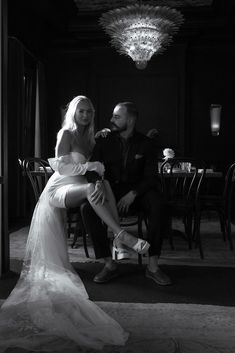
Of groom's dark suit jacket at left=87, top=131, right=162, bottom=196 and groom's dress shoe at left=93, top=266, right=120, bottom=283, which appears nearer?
groom's dress shoe at left=93, top=266, right=120, bottom=283

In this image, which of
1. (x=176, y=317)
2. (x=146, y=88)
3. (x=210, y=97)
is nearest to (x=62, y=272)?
(x=176, y=317)

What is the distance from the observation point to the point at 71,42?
8.45 m

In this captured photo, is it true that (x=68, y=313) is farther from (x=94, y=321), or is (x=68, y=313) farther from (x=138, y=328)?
(x=138, y=328)

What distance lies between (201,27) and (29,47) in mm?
2921

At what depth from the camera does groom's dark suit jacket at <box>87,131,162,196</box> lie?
3.40 metres

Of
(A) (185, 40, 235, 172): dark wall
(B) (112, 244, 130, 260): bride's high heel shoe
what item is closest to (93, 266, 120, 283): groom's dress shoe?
(B) (112, 244, 130, 260): bride's high heel shoe

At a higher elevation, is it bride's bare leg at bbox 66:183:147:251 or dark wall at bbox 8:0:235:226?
→ dark wall at bbox 8:0:235:226

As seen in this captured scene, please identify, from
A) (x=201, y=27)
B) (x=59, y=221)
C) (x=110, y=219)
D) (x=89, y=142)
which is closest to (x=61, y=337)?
(x=110, y=219)

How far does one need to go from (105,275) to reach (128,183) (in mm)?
745

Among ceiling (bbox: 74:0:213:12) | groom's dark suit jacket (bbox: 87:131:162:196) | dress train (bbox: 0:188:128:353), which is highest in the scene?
ceiling (bbox: 74:0:213:12)

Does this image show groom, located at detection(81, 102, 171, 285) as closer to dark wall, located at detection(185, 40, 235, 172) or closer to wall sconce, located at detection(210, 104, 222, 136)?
wall sconce, located at detection(210, 104, 222, 136)

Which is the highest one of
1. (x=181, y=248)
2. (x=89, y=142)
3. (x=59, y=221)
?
(x=89, y=142)

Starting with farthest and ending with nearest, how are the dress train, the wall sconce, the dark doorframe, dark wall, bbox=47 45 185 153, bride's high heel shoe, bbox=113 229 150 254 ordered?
dark wall, bbox=47 45 185 153
the wall sconce
the dark doorframe
bride's high heel shoe, bbox=113 229 150 254
the dress train

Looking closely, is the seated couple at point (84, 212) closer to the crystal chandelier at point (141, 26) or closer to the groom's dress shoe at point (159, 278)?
the groom's dress shoe at point (159, 278)
